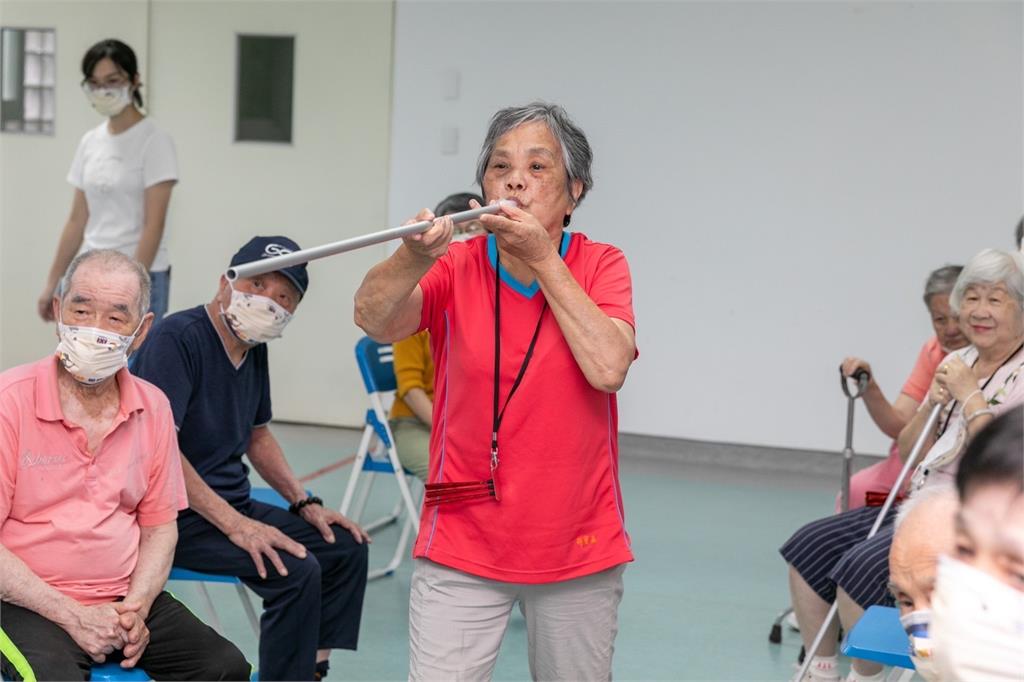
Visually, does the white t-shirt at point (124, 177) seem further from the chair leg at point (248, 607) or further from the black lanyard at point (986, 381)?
the black lanyard at point (986, 381)

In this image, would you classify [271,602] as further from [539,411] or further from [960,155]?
[960,155]

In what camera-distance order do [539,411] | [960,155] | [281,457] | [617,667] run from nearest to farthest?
[539,411] → [281,457] → [617,667] → [960,155]

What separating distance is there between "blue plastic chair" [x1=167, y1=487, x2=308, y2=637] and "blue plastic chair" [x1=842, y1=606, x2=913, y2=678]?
1.35m

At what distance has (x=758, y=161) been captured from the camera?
228 inches

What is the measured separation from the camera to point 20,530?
7.19 feet

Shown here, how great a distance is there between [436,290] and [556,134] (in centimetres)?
31

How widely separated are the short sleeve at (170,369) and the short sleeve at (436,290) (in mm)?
929

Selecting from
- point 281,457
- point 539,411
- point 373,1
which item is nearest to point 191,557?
point 281,457

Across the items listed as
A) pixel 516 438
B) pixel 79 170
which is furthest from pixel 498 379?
pixel 79 170

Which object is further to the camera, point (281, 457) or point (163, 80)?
point (163, 80)

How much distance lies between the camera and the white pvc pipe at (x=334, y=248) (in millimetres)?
1394

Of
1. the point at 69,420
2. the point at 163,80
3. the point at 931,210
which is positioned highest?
the point at 163,80

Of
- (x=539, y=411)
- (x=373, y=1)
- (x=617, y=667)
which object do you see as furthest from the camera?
(x=373, y=1)

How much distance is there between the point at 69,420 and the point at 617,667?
1.68 metres
